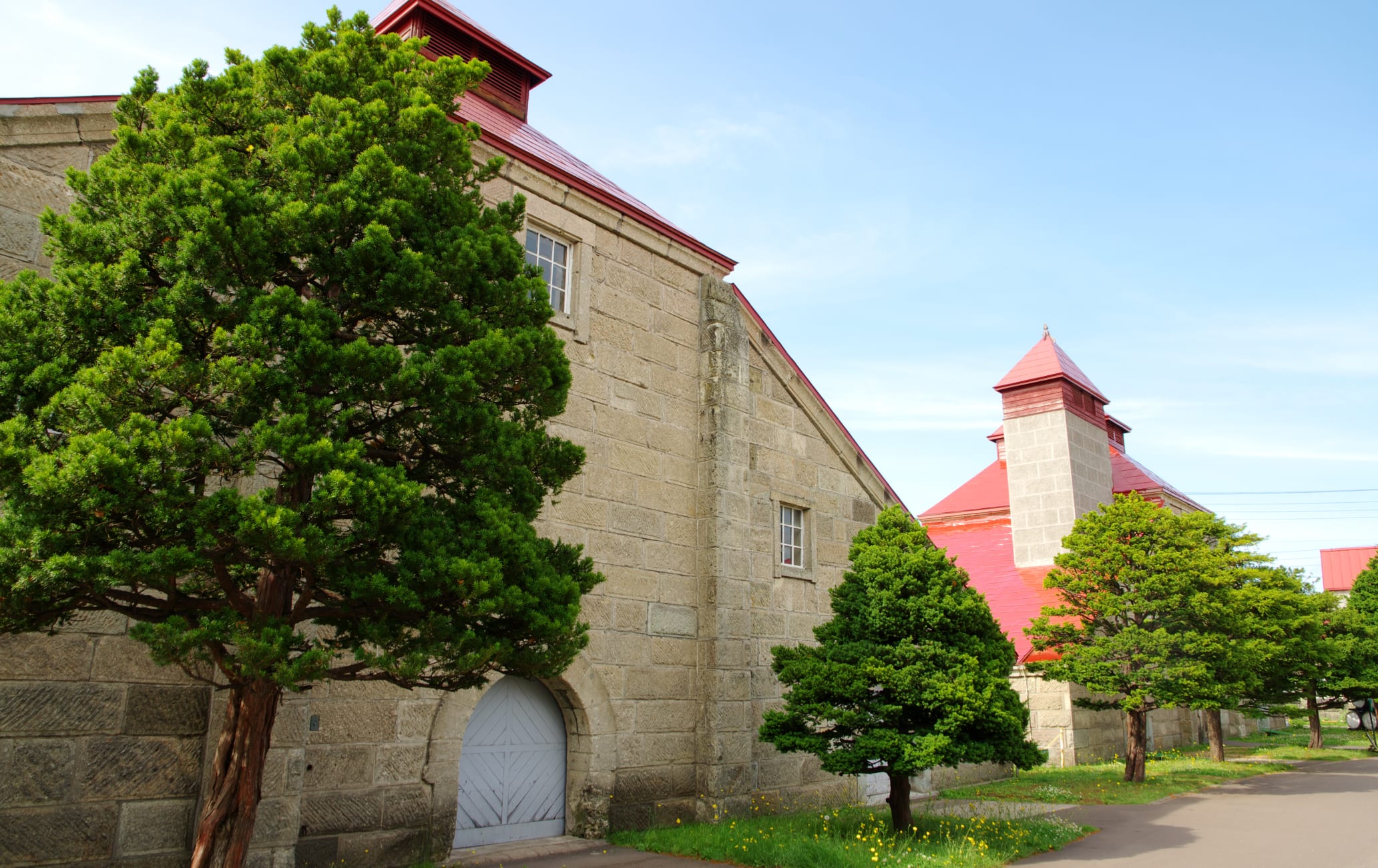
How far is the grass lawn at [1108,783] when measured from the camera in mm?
13445

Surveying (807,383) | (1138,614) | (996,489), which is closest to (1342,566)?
(996,489)

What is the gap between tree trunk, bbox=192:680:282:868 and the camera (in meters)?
5.24

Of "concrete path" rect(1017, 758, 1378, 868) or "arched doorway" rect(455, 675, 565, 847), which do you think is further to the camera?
"concrete path" rect(1017, 758, 1378, 868)

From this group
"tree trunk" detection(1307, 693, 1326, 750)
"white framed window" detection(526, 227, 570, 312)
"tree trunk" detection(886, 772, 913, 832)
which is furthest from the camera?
"tree trunk" detection(1307, 693, 1326, 750)

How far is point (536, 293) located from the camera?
6133mm

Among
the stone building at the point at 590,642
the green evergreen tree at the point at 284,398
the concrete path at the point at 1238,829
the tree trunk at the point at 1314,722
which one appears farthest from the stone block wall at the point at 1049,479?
the green evergreen tree at the point at 284,398

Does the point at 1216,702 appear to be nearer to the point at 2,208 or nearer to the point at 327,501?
the point at 327,501

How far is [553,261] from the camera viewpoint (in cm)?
1021

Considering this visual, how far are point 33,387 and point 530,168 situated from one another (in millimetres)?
6196

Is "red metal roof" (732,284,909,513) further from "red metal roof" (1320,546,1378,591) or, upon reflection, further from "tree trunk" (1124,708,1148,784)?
"red metal roof" (1320,546,1378,591)

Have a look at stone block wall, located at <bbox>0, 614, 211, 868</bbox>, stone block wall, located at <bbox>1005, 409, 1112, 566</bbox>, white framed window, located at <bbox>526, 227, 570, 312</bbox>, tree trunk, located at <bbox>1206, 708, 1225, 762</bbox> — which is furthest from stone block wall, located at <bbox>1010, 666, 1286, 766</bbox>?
stone block wall, located at <bbox>0, 614, 211, 868</bbox>

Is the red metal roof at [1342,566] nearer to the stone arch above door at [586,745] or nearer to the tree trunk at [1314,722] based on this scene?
the tree trunk at [1314,722]

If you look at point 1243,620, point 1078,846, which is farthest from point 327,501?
point 1243,620

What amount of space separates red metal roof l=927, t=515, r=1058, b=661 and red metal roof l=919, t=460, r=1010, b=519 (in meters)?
0.34
